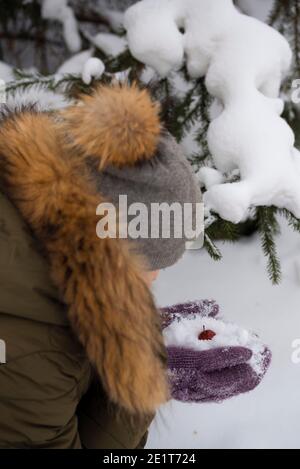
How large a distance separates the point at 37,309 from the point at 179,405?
1082mm

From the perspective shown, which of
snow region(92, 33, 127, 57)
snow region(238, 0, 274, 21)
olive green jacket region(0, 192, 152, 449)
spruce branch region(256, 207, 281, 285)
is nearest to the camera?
olive green jacket region(0, 192, 152, 449)

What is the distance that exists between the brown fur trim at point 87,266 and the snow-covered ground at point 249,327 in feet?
1.80

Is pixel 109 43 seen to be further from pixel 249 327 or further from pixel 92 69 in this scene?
pixel 249 327

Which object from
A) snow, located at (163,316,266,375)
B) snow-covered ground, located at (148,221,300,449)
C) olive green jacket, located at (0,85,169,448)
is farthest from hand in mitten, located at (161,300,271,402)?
olive green jacket, located at (0,85,169,448)

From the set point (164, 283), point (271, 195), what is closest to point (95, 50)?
point (164, 283)

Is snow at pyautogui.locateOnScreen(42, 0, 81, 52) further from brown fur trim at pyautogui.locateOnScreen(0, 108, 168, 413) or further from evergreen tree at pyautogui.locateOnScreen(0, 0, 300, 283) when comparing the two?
brown fur trim at pyautogui.locateOnScreen(0, 108, 168, 413)

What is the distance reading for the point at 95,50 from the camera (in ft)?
8.36

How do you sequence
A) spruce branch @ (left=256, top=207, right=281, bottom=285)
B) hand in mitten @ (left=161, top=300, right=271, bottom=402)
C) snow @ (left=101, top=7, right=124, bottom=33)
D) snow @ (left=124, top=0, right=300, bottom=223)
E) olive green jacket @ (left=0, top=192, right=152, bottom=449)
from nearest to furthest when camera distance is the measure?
olive green jacket @ (left=0, top=192, right=152, bottom=449)
hand in mitten @ (left=161, top=300, right=271, bottom=402)
snow @ (left=124, top=0, right=300, bottom=223)
spruce branch @ (left=256, top=207, right=281, bottom=285)
snow @ (left=101, top=7, right=124, bottom=33)

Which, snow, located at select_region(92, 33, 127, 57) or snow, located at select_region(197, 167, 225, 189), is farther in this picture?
snow, located at select_region(92, 33, 127, 57)

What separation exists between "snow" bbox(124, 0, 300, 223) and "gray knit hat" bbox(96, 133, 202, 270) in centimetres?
44

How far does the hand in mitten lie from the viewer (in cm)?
154

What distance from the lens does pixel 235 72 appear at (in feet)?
5.84

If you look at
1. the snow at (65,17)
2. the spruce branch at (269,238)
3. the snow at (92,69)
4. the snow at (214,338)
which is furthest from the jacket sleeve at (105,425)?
the snow at (65,17)

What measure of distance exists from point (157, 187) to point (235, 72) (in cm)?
84
